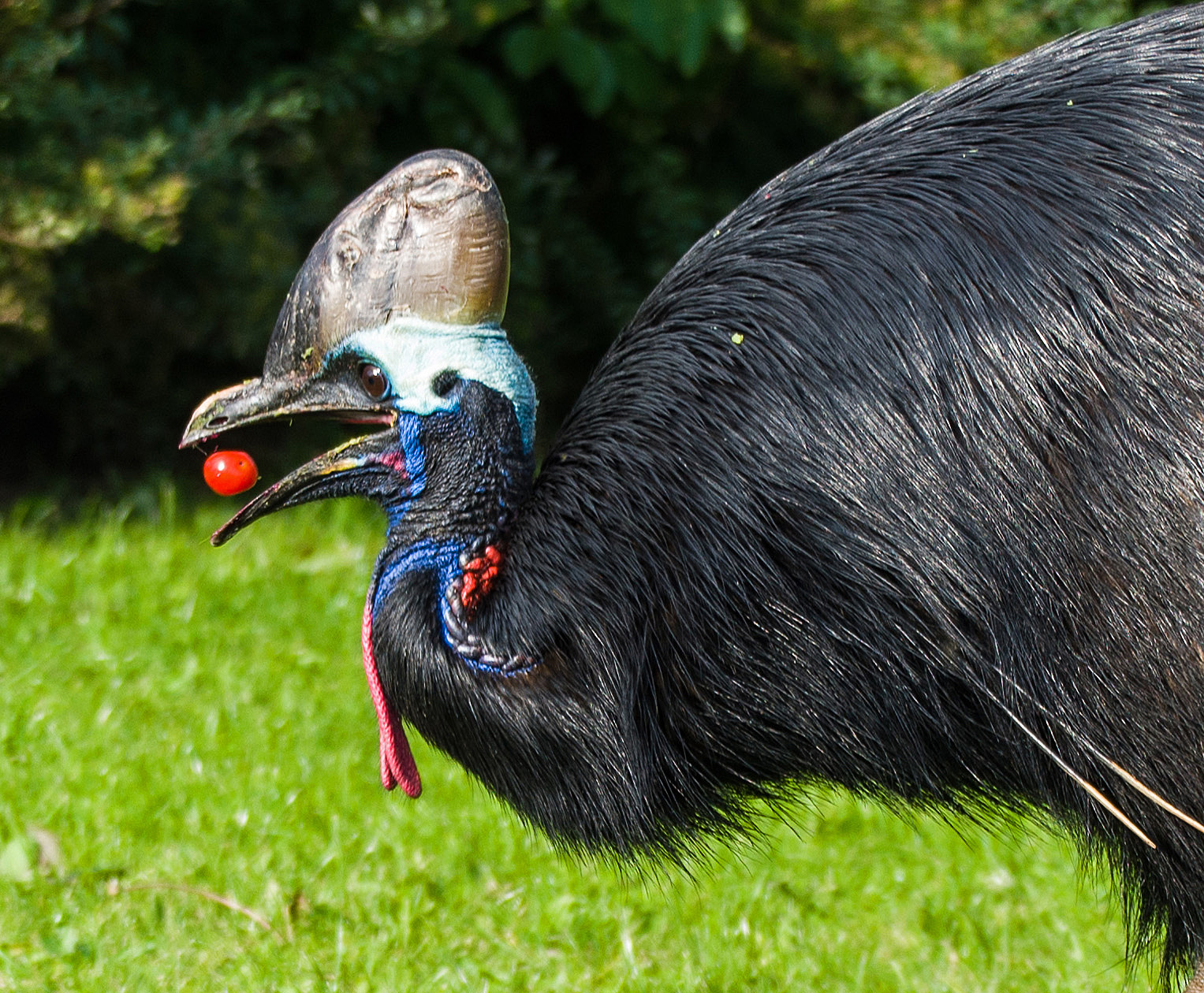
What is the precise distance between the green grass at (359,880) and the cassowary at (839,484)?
305 millimetres

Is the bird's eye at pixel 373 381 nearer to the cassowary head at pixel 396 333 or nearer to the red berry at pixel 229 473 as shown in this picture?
the cassowary head at pixel 396 333

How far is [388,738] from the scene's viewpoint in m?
2.49

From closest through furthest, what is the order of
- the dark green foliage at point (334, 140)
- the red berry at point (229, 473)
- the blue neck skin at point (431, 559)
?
the blue neck skin at point (431, 559), the red berry at point (229, 473), the dark green foliage at point (334, 140)

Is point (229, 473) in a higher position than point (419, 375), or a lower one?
lower

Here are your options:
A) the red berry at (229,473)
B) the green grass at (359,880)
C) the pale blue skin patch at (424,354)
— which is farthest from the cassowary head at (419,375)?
the green grass at (359,880)

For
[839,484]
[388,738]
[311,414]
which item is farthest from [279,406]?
[839,484]

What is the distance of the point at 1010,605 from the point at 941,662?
0.37ft

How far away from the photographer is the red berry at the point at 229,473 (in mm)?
2609

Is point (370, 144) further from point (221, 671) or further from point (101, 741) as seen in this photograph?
point (101, 741)

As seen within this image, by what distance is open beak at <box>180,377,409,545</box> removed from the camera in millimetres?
2447

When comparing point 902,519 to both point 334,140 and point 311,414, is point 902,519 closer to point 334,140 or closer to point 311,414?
point 311,414

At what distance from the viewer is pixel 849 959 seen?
3.11m

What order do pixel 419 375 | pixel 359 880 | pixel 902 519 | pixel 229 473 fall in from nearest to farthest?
pixel 902 519 → pixel 419 375 → pixel 229 473 → pixel 359 880

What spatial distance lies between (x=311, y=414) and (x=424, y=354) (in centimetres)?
19
